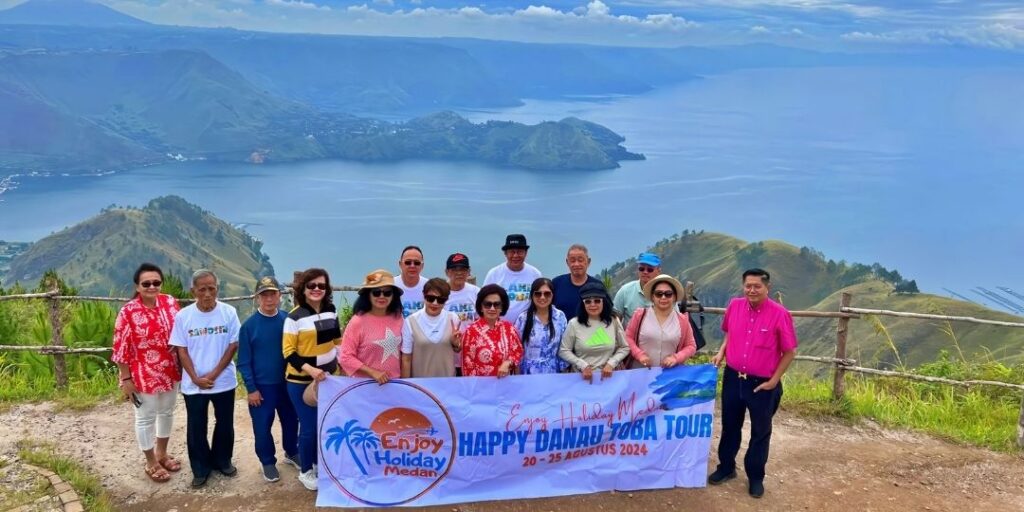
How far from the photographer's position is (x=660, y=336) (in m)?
4.55

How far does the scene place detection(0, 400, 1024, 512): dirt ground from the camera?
462 centimetres

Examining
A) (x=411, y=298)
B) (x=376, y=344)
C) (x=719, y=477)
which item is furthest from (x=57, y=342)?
(x=719, y=477)

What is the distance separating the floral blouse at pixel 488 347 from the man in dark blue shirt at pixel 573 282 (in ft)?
2.07

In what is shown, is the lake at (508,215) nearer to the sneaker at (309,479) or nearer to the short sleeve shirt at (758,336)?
the sneaker at (309,479)

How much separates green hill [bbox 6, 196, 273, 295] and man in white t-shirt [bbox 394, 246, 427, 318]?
228 ft

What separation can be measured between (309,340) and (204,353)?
2.34 feet

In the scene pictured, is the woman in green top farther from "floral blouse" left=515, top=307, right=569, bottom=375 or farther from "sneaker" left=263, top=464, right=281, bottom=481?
"sneaker" left=263, top=464, right=281, bottom=481

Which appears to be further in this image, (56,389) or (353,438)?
(56,389)

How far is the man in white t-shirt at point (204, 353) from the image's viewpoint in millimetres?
4352

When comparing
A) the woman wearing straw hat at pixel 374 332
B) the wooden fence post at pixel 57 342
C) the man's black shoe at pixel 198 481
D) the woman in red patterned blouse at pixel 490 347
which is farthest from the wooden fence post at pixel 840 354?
the wooden fence post at pixel 57 342

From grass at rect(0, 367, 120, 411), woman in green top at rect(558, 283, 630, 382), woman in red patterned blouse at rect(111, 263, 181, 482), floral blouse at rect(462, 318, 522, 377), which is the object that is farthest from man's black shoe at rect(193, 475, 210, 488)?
woman in green top at rect(558, 283, 630, 382)

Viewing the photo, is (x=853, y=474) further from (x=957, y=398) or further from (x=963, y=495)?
(x=957, y=398)

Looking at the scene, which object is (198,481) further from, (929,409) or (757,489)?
(929,409)

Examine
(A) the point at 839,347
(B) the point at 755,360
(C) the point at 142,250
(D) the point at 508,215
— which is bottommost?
(C) the point at 142,250
